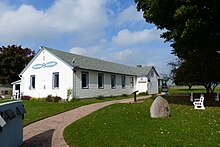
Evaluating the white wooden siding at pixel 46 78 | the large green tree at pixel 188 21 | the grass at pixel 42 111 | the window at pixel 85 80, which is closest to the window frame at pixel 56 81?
the white wooden siding at pixel 46 78

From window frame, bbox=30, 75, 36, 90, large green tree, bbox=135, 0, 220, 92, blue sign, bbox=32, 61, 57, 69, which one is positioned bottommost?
window frame, bbox=30, 75, 36, 90

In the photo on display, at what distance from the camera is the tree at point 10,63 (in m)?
44.5

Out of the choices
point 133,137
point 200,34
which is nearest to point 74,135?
point 133,137

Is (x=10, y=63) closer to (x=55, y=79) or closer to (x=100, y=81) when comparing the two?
(x=55, y=79)

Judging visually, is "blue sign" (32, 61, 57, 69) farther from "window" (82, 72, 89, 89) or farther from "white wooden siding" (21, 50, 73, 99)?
"window" (82, 72, 89, 89)

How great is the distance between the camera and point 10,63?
45.4m

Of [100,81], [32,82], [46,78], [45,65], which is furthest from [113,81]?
[32,82]

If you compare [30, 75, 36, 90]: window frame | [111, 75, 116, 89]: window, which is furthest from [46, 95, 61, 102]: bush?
[111, 75, 116, 89]: window

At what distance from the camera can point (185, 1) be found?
41.8 ft

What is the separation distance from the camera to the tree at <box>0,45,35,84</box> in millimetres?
44531

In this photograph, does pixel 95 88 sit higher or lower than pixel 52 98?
higher

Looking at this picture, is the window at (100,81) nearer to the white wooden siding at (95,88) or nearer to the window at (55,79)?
the white wooden siding at (95,88)

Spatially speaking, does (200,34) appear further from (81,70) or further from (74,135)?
(81,70)

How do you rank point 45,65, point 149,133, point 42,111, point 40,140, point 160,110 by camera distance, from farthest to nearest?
point 45,65 → point 42,111 → point 160,110 → point 40,140 → point 149,133
